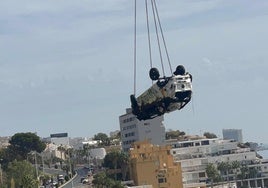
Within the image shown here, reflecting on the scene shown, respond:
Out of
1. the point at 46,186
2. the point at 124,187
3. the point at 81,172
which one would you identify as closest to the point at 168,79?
the point at 124,187

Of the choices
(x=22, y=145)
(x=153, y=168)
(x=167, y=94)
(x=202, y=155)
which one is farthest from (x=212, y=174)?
(x=167, y=94)

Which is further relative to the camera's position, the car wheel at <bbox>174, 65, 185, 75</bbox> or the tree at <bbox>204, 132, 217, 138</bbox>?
the tree at <bbox>204, 132, 217, 138</bbox>

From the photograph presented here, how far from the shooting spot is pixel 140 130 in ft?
465

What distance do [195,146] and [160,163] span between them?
50651 mm

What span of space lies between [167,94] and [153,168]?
64.2 m

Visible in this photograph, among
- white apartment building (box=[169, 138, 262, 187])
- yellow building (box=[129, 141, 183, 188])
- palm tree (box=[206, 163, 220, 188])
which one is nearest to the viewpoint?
yellow building (box=[129, 141, 183, 188])

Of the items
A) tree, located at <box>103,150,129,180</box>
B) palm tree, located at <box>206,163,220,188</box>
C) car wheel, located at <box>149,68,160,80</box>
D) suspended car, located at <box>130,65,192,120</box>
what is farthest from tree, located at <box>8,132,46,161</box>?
car wheel, located at <box>149,68,160,80</box>

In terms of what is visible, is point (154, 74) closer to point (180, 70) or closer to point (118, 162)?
point (180, 70)

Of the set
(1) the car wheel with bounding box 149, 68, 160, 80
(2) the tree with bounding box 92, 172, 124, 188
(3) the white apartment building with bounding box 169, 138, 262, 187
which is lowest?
(2) the tree with bounding box 92, 172, 124, 188

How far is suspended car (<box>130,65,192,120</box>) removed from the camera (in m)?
38.4

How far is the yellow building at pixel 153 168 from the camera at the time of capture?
10144cm

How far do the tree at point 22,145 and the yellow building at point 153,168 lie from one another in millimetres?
43209

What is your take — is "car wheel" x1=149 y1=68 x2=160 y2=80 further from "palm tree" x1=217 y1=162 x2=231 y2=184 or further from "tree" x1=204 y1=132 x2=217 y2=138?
"tree" x1=204 y1=132 x2=217 y2=138

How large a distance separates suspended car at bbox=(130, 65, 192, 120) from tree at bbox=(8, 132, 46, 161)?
10405 cm
